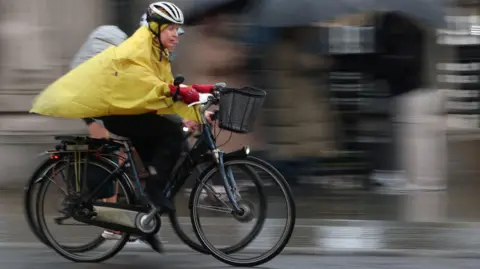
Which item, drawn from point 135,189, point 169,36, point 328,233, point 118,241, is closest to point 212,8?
point 328,233

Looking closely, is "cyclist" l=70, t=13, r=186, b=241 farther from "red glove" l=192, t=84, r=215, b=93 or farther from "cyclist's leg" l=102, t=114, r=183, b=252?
"red glove" l=192, t=84, r=215, b=93

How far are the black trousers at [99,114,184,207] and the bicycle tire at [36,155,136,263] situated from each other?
0.14 metres

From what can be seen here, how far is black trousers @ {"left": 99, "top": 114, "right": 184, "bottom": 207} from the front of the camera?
5.52m

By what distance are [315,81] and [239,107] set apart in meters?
3.18

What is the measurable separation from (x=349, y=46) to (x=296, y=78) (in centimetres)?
58

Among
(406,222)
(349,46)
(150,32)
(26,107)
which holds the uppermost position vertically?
(150,32)

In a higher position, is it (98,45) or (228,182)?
(98,45)

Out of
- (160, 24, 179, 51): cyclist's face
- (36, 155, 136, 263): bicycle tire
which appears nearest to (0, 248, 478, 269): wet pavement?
(36, 155, 136, 263): bicycle tire

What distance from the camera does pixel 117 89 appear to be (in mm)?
5344

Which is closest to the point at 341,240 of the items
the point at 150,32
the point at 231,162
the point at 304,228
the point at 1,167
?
the point at 304,228

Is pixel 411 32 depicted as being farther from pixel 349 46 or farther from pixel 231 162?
pixel 231 162

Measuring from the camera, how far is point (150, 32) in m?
5.42

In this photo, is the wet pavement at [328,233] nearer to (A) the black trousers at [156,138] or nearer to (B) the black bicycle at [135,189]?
(B) the black bicycle at [135,189]

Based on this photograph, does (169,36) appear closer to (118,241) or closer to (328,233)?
(118,241)
